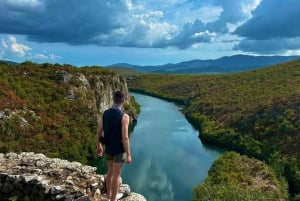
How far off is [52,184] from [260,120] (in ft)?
225

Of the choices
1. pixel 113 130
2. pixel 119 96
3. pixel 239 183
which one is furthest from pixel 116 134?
pixel 239 183

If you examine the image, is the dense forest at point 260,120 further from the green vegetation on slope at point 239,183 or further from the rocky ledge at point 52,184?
the rocky ledge at point 52,184

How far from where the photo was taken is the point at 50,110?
70.9 meters

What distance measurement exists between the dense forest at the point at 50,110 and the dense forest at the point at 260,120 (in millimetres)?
24192

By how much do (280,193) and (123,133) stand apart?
36.2 meters

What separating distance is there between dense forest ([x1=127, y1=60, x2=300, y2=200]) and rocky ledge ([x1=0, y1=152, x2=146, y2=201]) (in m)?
35.9

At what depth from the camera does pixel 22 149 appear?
5516cm

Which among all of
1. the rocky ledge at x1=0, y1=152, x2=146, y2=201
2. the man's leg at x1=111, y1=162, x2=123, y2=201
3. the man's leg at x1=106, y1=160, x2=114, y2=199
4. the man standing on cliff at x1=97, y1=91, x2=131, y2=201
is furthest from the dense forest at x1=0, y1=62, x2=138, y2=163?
the man standing on cliff at x1=97, y1=91, x2=131, y2=201

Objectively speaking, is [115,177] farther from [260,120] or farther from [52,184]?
[260,120]

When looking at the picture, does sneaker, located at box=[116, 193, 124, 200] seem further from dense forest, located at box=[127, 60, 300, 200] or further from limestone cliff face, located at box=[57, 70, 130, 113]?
limestone cliff face, located at box=[57, 70, 130, 113]

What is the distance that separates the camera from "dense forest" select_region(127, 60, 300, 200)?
6244cm

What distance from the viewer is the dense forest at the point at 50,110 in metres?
58.2

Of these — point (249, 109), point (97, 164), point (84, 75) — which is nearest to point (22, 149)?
point (97, 164)

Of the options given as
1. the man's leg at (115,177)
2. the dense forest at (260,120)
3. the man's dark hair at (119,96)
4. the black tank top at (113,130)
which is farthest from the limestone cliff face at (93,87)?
the man's dark hair at (119,96)
